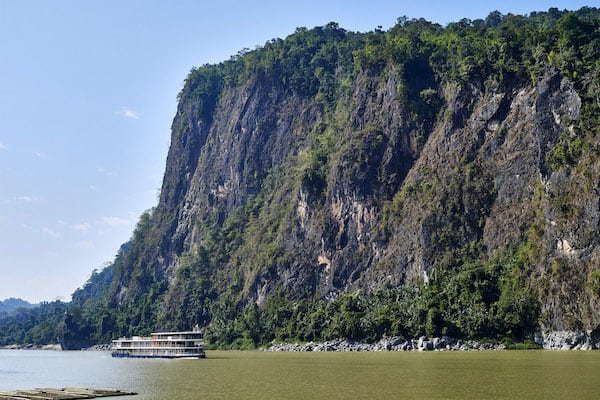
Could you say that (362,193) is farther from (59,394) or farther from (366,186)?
(59,394)

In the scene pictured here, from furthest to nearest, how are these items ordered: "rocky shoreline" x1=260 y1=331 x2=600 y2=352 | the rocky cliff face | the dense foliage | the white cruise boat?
the dense foliage
the rocky cliff face
the white cruise boat
"rocky shoreline" x1=260 y1=331 x2=600 y2=352

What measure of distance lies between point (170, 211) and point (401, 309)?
10351cm

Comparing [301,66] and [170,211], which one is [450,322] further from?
[170,211]

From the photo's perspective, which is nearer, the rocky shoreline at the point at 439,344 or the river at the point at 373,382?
the river at the point at 373,382

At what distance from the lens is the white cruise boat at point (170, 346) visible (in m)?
91.4

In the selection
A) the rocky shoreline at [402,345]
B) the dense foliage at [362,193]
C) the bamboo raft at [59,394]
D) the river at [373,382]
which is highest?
the dense foliage at [362,193]

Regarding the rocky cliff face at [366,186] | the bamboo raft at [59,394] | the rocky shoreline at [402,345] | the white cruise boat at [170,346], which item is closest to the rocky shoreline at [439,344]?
the rocky shoreline at [402,345]

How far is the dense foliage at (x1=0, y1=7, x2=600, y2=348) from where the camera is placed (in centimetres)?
9519

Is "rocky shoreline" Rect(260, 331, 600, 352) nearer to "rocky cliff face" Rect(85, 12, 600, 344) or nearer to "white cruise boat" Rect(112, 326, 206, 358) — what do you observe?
"rocky cliff face" Rect(85, 12, 600, 344)

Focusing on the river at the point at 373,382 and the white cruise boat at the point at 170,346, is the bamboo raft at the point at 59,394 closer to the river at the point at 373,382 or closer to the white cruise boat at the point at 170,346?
the river at the point at 373,382

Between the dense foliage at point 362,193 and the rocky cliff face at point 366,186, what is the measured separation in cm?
45

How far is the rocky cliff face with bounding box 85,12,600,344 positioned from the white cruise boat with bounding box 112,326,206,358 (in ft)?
118

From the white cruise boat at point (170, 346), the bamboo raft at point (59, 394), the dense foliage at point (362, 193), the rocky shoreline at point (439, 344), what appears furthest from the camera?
the dense foliage at point (362, 193)

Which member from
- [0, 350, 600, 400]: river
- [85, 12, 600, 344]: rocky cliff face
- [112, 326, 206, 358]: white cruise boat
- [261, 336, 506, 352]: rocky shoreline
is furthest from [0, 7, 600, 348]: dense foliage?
[0, 350, 600, 400]: river
